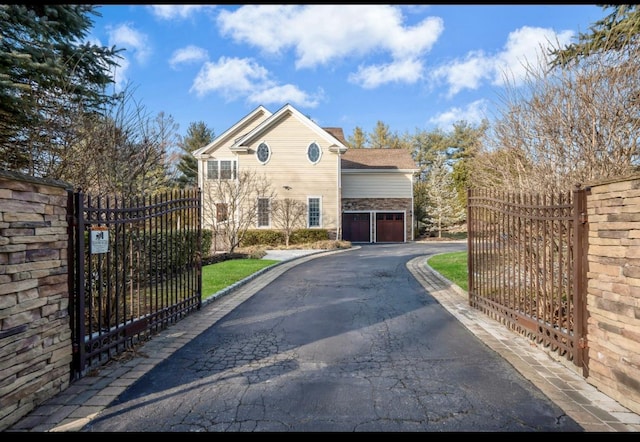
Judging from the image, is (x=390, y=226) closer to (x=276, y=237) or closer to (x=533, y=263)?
(x=276, y=237)

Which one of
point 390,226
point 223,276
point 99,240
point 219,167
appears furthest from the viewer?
point 390,226

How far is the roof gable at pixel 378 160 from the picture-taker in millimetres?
26375

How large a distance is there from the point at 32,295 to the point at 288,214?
1859cm

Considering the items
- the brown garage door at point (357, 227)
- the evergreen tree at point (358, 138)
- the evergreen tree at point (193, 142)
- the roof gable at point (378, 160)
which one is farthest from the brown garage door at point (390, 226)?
the evergreen tree at point (193, 142)

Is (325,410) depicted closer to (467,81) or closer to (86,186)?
(86,186)

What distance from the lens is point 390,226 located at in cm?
2562

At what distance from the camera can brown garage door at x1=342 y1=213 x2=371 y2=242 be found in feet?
83.5

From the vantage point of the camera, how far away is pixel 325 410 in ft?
9.87

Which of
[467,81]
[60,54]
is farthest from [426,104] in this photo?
[60,54]

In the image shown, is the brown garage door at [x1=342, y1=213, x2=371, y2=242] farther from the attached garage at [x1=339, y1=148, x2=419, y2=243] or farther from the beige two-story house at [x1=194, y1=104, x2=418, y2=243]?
the beige two-story house at [x1=194, y1=104, x2=418, y2=243]

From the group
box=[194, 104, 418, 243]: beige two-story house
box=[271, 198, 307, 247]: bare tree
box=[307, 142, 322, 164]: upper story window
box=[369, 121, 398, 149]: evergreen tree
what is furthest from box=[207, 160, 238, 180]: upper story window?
box=[369, 121, 398, 149]: evergreen tree

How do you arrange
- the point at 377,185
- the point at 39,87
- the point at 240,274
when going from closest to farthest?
the point at 39,87, the point at 240,274, the point at 377,185

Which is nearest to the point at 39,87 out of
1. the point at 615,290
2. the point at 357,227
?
the point at 615,290

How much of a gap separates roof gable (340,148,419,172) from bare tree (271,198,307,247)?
568 cm
